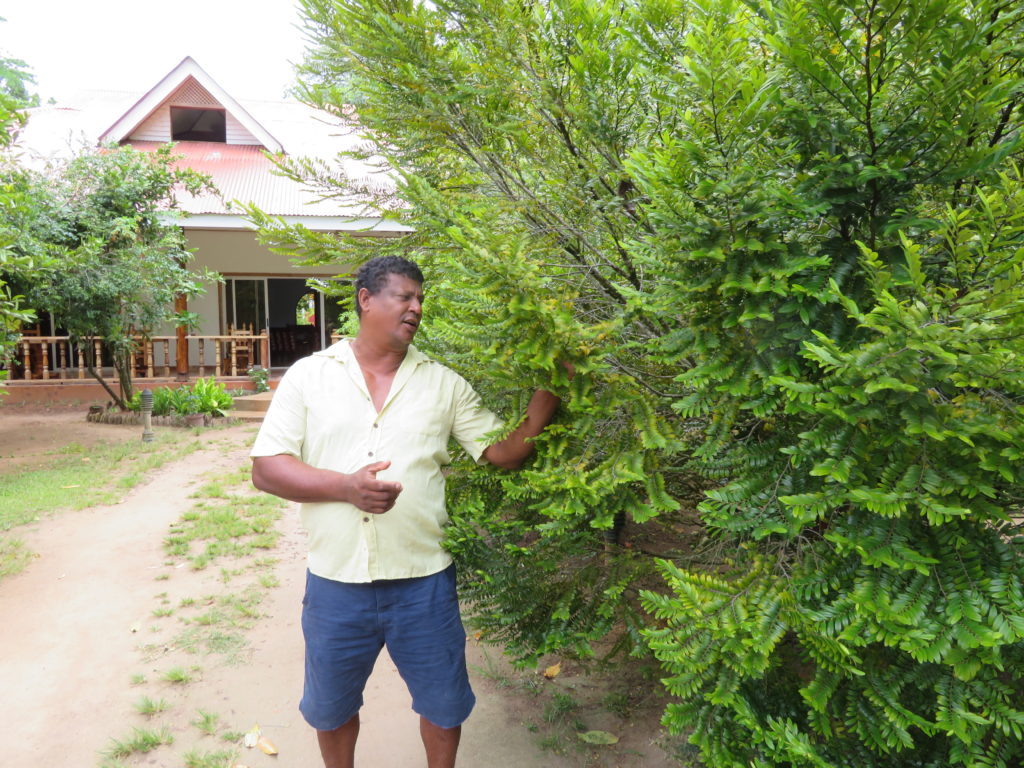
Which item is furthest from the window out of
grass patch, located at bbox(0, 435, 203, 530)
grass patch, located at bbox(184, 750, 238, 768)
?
grass patch, located at bbox(184, 750, 238, 768)

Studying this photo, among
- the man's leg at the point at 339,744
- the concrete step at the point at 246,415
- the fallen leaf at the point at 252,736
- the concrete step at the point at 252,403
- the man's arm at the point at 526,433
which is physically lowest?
the fallen leaf at the point at 252,736

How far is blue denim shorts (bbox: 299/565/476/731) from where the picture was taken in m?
2.33

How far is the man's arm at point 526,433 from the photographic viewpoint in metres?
2.12

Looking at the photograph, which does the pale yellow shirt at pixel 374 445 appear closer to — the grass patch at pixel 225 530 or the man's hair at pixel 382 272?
the man's hair at pixel 382 272

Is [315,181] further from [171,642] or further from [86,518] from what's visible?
[86,518]

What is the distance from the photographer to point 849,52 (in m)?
1.60

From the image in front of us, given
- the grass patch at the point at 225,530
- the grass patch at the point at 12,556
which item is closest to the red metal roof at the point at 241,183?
the grass patch at the point at 225,530

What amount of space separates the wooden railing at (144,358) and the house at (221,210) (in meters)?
0.03

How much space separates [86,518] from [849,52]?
7406mm

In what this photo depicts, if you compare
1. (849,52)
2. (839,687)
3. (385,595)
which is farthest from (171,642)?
(849,52)

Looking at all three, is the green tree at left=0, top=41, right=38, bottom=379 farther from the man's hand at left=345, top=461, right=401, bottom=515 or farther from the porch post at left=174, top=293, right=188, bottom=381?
the man's hand at left=345, top=461, right=401, bottom=515

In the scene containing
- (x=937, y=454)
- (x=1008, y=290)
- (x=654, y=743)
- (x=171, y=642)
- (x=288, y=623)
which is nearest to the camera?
(x=1008, y=290)

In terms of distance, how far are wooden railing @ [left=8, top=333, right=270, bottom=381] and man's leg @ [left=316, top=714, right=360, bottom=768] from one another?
13.2m

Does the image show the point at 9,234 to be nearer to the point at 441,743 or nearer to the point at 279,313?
the point at 441,743
